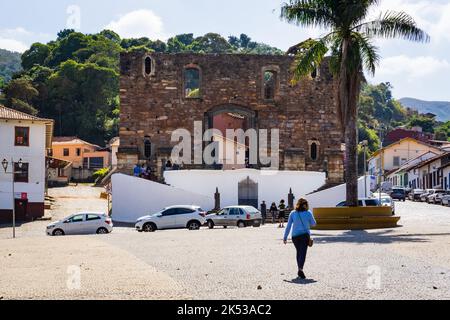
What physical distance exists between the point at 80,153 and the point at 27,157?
106 ft

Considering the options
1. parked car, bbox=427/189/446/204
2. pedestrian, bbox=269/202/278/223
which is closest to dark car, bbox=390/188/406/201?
parked car, bbox=427/189/446/204

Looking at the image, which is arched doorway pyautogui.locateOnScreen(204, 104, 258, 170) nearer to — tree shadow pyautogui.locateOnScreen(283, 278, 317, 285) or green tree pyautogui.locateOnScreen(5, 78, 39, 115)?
green tree pyautogui.locateOnScreen(5, 78, 39, 115)

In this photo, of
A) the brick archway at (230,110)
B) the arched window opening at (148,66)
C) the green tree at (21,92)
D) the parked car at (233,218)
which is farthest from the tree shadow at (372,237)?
the green tree at (21,92)

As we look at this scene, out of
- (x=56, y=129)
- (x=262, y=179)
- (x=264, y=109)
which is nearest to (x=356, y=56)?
(x=262, y=179)

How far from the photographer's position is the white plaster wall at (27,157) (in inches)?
1710

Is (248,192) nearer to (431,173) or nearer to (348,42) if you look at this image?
(348,42)

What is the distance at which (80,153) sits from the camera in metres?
76.6

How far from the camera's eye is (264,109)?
157ft

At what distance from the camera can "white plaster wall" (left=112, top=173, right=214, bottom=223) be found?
41.1 metres

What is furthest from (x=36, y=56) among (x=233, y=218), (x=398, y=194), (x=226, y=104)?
(x=233, y=218)

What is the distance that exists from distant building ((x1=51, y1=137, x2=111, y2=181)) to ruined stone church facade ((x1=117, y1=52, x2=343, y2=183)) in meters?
29.1

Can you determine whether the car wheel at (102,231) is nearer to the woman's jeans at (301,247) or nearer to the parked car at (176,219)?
the parked car at (176,219)
